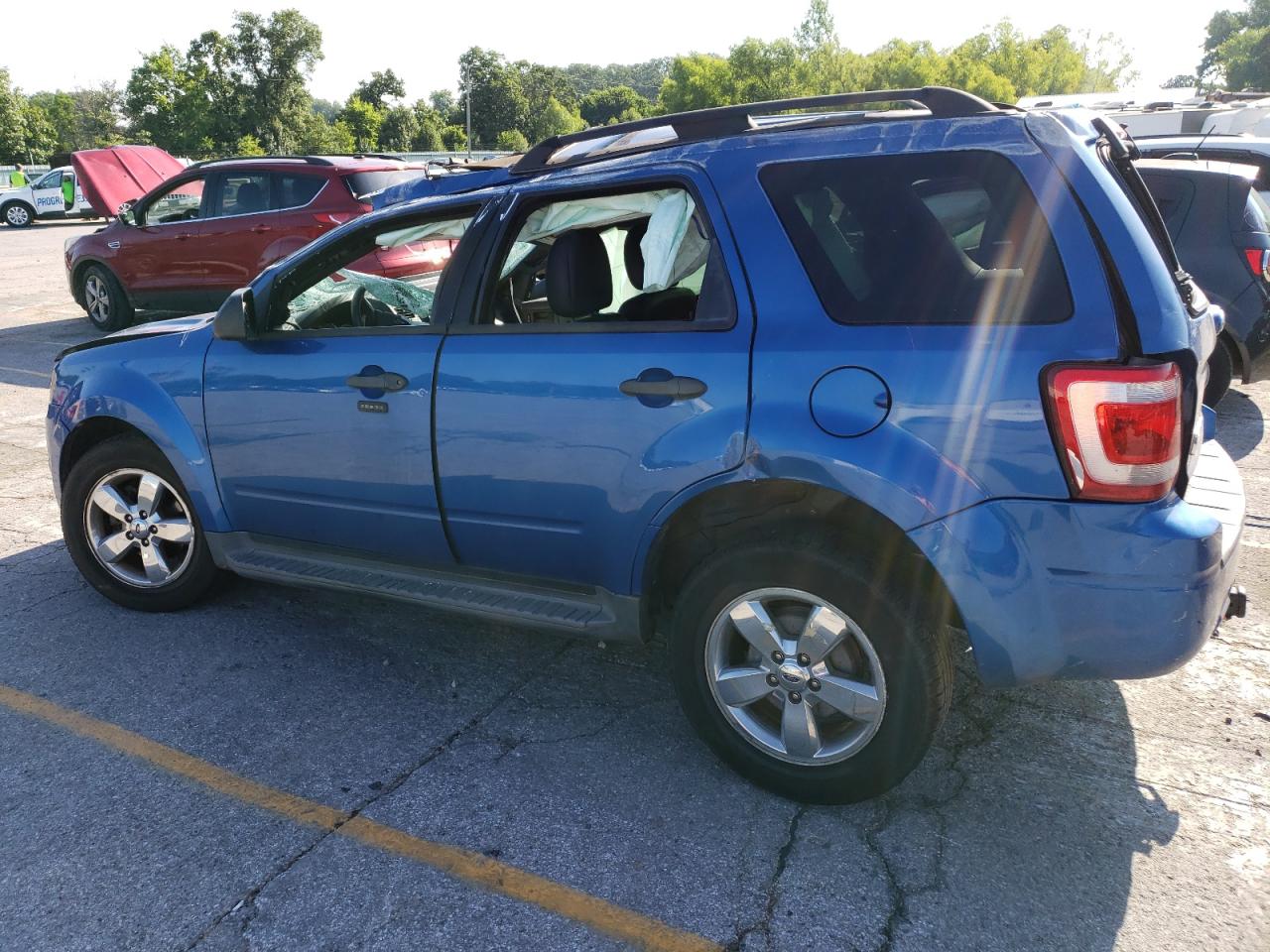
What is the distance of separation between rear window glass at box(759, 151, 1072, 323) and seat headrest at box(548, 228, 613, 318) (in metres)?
0.63

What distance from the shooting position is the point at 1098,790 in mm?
2854

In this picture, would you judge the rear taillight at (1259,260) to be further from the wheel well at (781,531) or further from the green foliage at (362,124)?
the green foliage at (362,124)

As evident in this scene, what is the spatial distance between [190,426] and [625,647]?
1.92m

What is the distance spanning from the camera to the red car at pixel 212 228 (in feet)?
32.0

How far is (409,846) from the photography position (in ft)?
8.81

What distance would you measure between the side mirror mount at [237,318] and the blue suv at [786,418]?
2cm

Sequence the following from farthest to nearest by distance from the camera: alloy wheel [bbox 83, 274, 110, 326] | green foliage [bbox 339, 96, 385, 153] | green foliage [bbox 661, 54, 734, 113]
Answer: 1. green foliage [bbox 661, 54, 734, 113]
2. green foliage [bbox 339, 96, 385, 153]
3. alloy wheel [bbox 83, 274, 110, 326]

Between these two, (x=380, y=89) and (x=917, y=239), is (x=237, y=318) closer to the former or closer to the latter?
(x=917, y=239)

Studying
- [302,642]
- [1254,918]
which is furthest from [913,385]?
[302,642]

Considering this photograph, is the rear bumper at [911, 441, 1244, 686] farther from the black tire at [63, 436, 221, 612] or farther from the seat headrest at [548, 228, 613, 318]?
the black tire at [63, 436, 221, 612]

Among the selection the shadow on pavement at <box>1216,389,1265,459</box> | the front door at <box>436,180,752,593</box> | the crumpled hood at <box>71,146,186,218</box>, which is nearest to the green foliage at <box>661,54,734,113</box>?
the crumpled hood at <box>71,146,186,218</box>

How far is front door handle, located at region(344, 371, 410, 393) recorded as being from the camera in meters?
3.30

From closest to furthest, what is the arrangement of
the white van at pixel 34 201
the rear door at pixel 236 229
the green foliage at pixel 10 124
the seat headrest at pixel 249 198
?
the rear door at pixel 236 229
the seat headrest at pixel 249 198
the white van at pixel 34 201
the green foliage at pixel 10 124

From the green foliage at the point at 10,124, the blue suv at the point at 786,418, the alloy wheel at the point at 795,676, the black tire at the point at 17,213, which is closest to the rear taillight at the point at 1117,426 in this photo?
the blue suv at the point at 786,418
